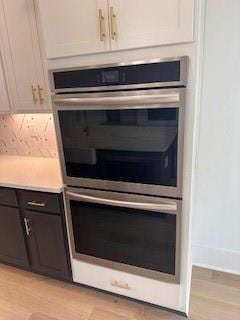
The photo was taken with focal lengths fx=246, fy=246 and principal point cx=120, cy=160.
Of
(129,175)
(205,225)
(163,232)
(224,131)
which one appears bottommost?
(205,225)

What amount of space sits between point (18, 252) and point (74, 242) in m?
0.61

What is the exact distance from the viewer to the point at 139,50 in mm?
1288

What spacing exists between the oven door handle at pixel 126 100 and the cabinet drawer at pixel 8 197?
855mm

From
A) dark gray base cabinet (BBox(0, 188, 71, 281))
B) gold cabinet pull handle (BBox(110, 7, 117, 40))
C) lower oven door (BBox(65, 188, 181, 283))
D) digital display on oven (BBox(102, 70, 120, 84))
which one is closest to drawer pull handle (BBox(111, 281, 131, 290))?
lower oven door (BBox(65, 188, 181, 283))

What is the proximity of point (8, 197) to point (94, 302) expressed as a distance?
1.06 metres

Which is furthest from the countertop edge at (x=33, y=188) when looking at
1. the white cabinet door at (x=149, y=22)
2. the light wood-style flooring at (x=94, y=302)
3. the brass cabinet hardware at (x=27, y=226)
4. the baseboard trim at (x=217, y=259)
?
the baseboard trim at (x=217, y=259)

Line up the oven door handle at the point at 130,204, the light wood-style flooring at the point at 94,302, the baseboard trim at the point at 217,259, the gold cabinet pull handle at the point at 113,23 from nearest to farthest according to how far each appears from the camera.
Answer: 1. the gold cabinet pull handle at the point at 113,23
2. the oven door handle at the point at 130,204
3. the light wood-style flooring at the point at 94,302
4. the baseboard trim at the point at 217,259

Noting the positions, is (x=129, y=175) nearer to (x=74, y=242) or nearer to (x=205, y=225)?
(x=74, y=242)

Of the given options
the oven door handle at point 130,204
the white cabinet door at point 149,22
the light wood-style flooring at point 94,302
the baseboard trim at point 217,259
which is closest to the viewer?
the white cabinet door at point 149,22

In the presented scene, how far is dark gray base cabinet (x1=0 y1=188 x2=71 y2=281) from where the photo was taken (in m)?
1.83

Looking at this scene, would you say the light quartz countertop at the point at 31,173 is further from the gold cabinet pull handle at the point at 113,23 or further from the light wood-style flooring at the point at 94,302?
the gold cabinet pull handle at the point at 113,23

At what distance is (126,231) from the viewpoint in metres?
1.64

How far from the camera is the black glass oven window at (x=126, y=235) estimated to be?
1.53 m

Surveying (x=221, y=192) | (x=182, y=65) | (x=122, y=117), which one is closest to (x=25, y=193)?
(x=122, y=117)
